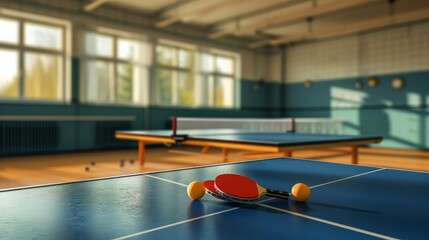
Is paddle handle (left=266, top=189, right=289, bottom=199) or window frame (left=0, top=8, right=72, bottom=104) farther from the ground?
window frame (left=0, top=8, right=72, bottom=104)

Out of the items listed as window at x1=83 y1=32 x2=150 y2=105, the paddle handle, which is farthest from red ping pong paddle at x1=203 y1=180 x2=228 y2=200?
window at x1=83 y1=32 x2=150 y2=105

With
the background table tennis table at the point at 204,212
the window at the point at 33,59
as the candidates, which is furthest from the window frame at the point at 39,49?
the background table tennis table at the point at 204,212

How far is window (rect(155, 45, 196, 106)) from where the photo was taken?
374 inches

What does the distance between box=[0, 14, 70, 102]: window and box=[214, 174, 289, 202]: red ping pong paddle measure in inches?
285

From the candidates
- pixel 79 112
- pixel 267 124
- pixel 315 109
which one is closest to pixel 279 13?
pixel 267 124

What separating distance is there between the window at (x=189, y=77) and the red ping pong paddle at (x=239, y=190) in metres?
8.26

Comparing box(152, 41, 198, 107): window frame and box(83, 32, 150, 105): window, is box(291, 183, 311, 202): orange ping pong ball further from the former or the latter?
box(152, 41, 198, 107): window frame

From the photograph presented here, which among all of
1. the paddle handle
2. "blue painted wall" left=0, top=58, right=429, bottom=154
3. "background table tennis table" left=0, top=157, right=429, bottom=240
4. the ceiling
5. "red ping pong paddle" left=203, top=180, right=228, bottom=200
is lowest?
"background table tennis table" left=0, top=157, right=429, bottom=240

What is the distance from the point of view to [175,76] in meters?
9.87

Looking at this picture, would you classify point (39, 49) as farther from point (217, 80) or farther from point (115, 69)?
point (217, 80)

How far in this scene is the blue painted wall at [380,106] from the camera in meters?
9.25

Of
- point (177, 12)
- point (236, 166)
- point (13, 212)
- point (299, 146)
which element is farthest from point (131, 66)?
point (13, 212)

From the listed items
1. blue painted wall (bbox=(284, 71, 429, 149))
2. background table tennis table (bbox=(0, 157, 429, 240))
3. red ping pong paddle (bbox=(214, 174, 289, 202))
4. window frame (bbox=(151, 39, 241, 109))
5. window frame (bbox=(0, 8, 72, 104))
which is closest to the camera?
background table tennis table (bbox=(0, 157, 429, 240))

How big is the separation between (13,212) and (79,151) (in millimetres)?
7411
